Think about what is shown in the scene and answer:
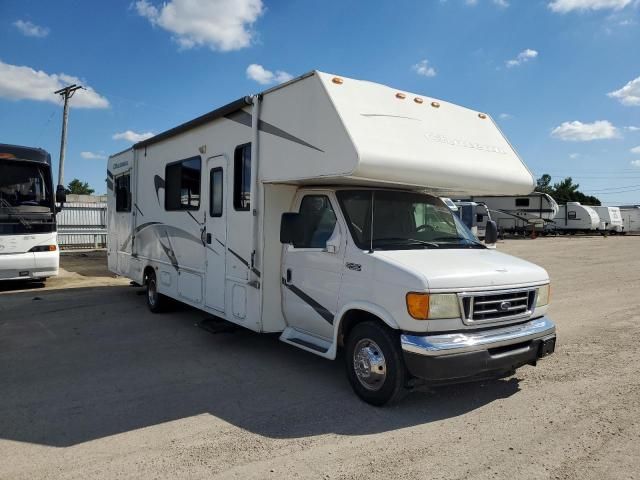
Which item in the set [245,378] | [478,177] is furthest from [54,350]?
[478,177]

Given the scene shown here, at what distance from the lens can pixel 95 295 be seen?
10.8 metres

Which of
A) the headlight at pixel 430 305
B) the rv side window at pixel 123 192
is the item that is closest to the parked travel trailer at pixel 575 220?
the rv side window at pixel 123 192

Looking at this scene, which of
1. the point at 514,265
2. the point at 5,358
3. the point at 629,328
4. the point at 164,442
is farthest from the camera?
the point at 629,328

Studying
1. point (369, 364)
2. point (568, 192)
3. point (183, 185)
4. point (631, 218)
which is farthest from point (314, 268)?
point (568, 192)

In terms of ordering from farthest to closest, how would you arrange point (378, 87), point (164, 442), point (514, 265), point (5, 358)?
point (5, 358) → point (378, 87) → point (514, 265) → point (164, 442)

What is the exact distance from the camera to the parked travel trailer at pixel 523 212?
34250 mm

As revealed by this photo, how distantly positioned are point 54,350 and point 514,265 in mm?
5688

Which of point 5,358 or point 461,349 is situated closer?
point 461,349

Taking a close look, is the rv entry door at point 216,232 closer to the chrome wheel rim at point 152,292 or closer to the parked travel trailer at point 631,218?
the chrome wheel rim at point 152,292

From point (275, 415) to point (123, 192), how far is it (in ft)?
23.7

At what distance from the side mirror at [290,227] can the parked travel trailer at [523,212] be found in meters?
29.8

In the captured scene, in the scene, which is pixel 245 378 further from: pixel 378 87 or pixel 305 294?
pixel 378 87

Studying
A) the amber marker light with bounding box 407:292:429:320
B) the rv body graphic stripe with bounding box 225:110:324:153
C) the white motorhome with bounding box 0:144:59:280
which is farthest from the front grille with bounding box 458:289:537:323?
the white motorhome with bounding box 0:144:59:280

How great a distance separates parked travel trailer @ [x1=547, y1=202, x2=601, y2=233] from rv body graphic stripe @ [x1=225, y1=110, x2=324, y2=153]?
125ft
